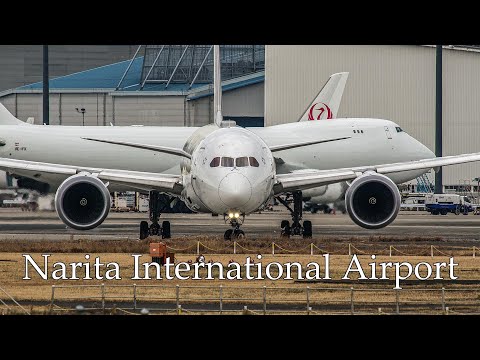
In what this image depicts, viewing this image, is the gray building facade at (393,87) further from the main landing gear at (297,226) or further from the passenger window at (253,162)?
the passenger window at (253,162)

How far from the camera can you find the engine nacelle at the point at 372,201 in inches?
1554

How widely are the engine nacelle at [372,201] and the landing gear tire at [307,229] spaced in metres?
4.25

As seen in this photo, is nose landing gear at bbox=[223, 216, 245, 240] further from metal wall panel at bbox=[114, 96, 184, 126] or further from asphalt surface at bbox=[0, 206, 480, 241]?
metal wall panel at bbox=[114, 96, 184, 126]

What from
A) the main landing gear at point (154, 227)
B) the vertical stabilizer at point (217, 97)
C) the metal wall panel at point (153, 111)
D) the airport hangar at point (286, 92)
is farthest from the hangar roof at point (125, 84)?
the main landing gear at point (154, 227)

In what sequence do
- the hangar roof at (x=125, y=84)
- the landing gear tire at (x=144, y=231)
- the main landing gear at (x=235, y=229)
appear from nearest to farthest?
1. the main landing gear at (x=235, y=229)
2. the landing gear tire at (x=144, y=231)
3. the hangar roof at (x=125, y=84)

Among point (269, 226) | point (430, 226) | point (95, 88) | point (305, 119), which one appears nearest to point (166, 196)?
point (269, 226)

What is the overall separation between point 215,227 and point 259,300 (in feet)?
87.1

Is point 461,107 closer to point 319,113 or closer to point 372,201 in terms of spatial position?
point 319,113

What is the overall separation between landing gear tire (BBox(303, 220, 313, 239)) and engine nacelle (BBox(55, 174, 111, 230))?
321 inches

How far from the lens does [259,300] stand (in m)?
25.6

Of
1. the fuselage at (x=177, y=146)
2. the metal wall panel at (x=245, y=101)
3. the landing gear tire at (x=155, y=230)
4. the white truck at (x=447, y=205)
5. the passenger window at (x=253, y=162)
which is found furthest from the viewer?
the metal wall panel at (x=245, y=101)

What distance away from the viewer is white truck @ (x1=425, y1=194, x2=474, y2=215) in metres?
73.1
